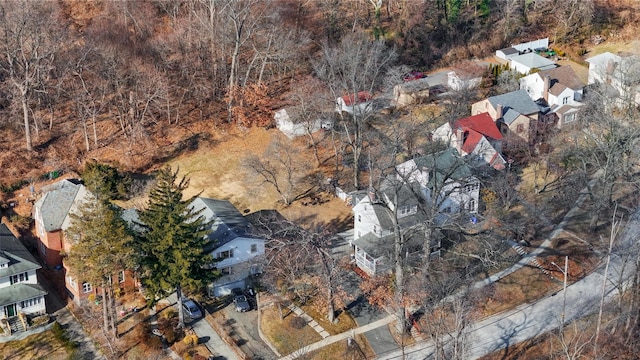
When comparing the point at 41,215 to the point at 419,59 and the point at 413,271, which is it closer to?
the point at 413,271

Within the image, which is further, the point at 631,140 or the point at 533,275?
the point at 631,140

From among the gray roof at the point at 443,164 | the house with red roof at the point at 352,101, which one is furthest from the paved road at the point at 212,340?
the house with red roof at the point at 352,101

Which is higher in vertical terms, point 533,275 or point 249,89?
point 249,89

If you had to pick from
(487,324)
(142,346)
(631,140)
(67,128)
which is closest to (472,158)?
(631,140)

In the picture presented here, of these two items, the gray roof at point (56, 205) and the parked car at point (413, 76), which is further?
the parked car at point (413, 76)

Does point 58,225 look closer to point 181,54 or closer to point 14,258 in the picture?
point 14,258

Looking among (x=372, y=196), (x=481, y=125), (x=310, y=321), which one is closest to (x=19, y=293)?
(x=310, y=321)

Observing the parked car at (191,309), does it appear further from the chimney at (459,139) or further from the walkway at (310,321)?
the chimney at (459,139)
